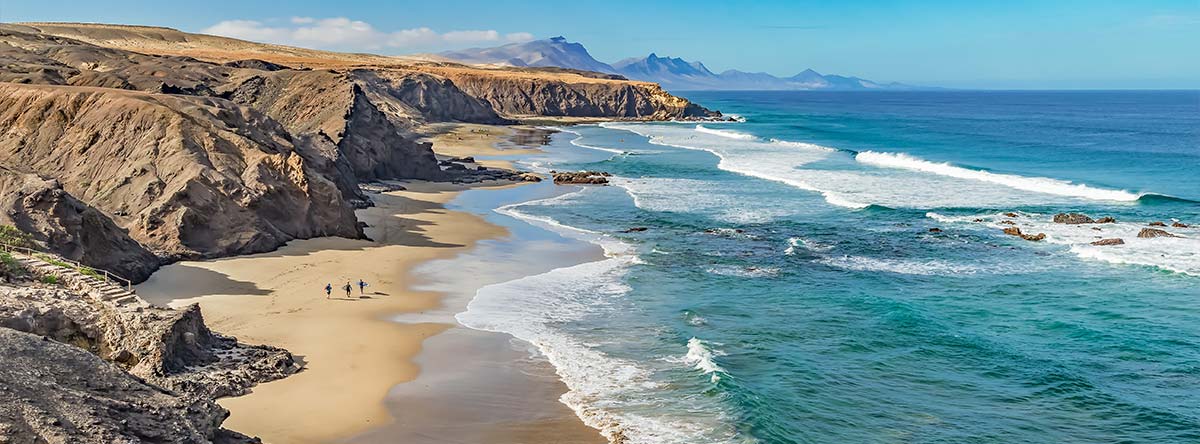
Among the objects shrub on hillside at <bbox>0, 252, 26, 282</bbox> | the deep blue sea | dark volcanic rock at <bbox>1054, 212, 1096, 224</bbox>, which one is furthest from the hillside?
dark volcanic rock at <bbox>1054, 212, 1096, 224</bbox>

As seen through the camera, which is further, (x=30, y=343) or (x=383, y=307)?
(x=383, y=307)

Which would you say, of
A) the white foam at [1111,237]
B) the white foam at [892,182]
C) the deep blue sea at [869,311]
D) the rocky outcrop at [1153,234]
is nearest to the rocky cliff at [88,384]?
the deep blue sea at [869,311]

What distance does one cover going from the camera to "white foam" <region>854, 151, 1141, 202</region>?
52125 millimetres

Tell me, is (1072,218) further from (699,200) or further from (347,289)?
(347,289)

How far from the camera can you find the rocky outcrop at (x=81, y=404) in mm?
10039

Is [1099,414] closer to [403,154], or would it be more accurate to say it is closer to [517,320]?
[517,320]

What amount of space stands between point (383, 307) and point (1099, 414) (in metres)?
17.4

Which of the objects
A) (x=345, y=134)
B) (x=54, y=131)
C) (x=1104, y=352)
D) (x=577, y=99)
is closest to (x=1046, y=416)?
(x=1104, y=352)

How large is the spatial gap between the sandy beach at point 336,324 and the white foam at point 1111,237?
21.2 m

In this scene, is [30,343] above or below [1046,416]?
above

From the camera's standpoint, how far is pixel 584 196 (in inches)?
2055

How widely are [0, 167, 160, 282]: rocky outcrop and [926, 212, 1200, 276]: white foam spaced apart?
30.8m

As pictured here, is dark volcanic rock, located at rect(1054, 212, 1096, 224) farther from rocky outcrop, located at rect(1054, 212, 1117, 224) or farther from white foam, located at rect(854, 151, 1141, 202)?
white foam, located at rect(854, 151, 1141, 202)

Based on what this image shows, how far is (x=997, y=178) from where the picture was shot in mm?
60062
